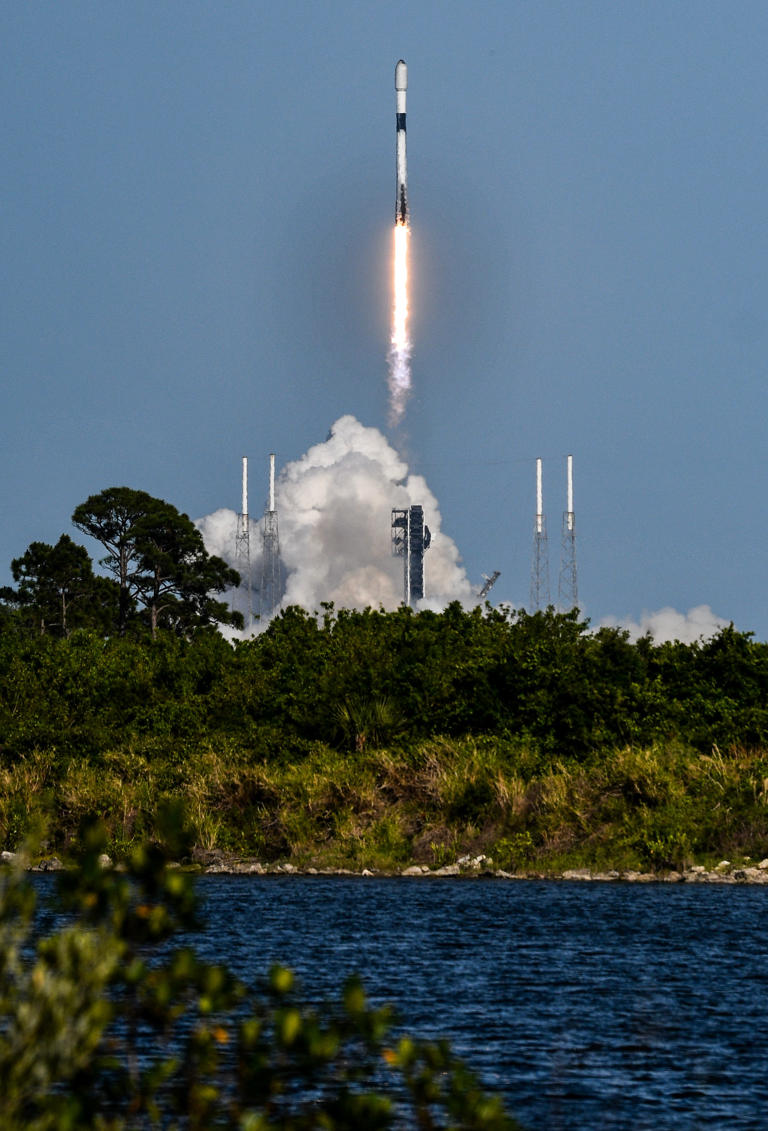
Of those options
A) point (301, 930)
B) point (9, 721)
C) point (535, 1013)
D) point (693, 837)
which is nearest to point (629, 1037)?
point (535, 1013)

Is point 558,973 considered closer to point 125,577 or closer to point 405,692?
point 405,692

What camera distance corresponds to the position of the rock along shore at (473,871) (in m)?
62.6

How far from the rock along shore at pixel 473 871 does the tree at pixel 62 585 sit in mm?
56468

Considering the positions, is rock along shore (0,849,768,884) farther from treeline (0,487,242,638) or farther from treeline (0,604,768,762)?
treeline (0,487,242,638)

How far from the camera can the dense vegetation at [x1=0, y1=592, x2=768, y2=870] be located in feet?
219

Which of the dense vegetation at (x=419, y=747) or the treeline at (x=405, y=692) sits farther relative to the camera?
the treeline at (x=405, y=692)

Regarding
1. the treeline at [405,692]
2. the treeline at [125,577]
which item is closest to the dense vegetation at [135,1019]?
the treeline at [405,692]

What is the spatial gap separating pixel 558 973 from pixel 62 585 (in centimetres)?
9457

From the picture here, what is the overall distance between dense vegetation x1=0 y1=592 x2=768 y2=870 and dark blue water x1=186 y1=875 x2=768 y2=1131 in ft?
16.0

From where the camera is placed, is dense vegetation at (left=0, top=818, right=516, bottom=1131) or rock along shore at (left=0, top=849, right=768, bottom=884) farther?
rock along shore at (left=0, top=849, right=768, bottom=884)

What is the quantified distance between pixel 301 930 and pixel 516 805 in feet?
72.6

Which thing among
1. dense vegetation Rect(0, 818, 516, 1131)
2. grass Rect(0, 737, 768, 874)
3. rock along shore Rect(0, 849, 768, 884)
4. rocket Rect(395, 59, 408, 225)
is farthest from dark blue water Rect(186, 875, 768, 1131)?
rocket Rect(395, 59, 408, 225)

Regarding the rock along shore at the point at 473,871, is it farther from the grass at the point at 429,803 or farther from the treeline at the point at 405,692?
the treeline at the point at 405,692

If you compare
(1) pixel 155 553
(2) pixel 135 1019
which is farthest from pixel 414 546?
(2) pixel 135 1019
